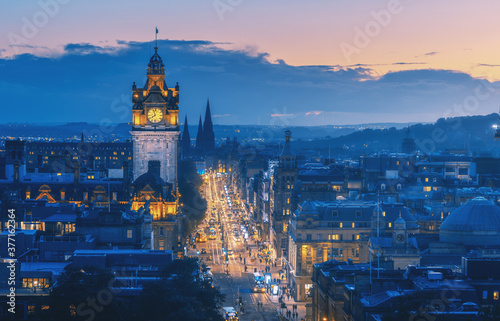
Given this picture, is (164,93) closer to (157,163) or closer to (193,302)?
(157,163)

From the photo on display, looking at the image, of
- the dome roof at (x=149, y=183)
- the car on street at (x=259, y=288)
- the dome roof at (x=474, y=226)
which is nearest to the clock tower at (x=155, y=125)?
the dome roof at (x=149, y=183)

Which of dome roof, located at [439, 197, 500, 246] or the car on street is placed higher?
dome roof, located at [439, 197, 500, 246]

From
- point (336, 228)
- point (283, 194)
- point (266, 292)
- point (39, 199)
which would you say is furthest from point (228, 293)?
point (283, 194)

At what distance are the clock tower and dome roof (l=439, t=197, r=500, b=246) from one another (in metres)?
44.6

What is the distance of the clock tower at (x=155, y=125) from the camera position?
496 feet

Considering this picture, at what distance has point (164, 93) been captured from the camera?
15375 cm

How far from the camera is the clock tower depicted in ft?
496

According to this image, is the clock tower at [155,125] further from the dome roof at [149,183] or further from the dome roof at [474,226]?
the dome roof at [474,226]

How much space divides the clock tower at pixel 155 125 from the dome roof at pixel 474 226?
44.6m

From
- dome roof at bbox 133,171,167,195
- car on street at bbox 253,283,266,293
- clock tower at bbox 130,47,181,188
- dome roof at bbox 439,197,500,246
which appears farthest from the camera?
clock tower at bbox 130,47,181,188

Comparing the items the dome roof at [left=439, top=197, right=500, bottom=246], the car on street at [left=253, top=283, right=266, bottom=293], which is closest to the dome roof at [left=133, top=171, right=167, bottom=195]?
the car on street at [left=253, top=283, right=266, bottom=293]

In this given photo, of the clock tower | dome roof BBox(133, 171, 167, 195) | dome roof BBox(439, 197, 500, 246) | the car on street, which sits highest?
the clock tower

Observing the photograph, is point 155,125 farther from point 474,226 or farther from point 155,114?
point 474,226

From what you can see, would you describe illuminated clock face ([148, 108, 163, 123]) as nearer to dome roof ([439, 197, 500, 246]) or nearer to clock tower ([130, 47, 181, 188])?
clock tower ([130, 47, 181, 188])
